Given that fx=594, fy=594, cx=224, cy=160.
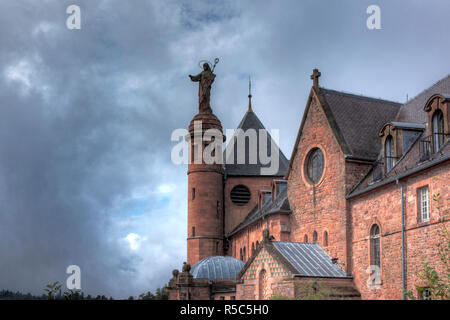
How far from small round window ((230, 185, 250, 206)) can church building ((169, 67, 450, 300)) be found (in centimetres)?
1387

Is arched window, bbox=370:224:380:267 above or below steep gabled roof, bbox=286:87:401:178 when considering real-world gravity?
below

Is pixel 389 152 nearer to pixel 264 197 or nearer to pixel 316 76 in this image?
pixel 316 76

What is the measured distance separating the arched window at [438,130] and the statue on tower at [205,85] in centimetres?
2957

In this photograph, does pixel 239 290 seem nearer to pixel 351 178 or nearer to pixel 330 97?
pixel 351 178

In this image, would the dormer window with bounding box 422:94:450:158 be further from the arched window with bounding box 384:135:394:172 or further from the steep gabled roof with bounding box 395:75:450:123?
the steep gabled roof with bounding box 395:75:450:123

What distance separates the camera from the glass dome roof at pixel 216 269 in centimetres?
3916

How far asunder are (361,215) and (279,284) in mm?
5242

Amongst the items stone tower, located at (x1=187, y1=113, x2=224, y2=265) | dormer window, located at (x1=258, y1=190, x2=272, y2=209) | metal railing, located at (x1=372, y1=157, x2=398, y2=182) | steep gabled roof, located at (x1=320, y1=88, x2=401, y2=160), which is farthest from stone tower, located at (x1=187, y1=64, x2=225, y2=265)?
metal railing, located at (x1=372, y1=157, x2=398, y2=182)

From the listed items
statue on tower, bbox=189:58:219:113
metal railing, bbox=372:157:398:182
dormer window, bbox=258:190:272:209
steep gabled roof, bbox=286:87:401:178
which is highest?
statue on tower, bbox=189:58:219:113

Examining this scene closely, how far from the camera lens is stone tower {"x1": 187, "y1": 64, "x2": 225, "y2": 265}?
51031 mm

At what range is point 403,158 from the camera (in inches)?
1089

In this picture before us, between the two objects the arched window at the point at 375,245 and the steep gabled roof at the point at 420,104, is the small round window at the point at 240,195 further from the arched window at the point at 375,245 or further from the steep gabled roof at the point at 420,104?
the arched window at the point at 375,245

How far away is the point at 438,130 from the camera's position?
25.5 m
